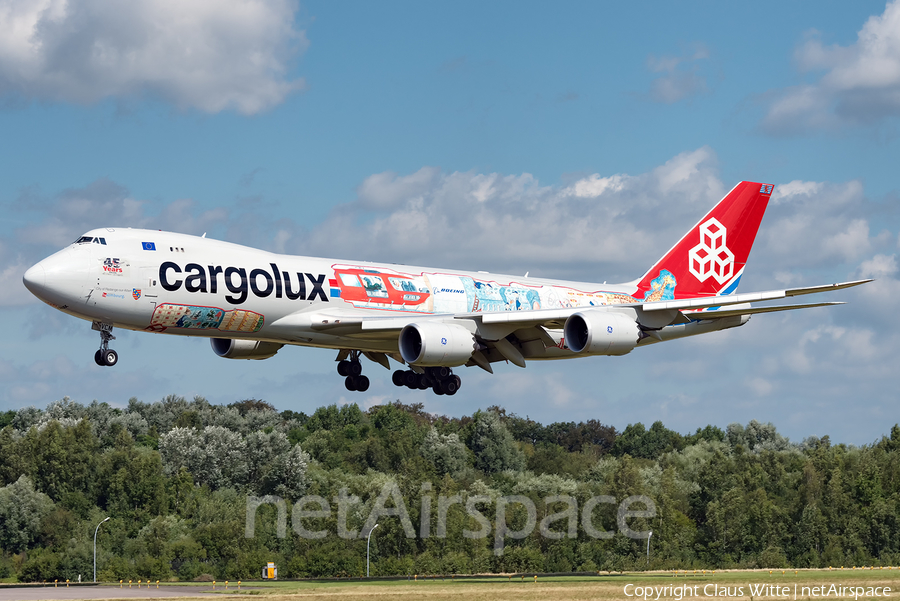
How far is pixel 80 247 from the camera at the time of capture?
39.3 m

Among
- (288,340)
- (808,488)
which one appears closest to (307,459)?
(808,488)

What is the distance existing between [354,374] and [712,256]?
1938 cm

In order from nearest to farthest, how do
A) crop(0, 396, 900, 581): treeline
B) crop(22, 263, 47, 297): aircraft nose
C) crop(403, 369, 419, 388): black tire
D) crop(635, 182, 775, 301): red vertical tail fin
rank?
crop(22, 263, 47, 297): aircraft nose, crop(403, 369, 419, 388): black tire, crop(635, 182, 775, 301): red vertical tail fin, crop(0, 396, 900, 581): treeline

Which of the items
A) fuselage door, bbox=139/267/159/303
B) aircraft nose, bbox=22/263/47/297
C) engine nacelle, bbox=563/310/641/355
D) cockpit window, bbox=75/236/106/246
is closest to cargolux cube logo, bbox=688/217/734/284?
engine nacelle, bbox=563/310/641/355

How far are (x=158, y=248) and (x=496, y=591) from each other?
3652 cm

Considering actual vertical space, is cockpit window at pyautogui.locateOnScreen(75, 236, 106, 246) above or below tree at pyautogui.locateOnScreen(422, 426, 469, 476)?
above

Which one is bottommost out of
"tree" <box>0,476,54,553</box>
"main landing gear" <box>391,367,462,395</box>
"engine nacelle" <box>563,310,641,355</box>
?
"tree" <box>0,476,54,553</box>

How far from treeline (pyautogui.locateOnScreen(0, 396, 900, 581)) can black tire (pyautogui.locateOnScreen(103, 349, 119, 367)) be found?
59.0m

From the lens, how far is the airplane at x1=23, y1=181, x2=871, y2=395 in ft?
130

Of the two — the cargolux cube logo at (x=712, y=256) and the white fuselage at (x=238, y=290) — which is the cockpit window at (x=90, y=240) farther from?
the cargolux cube logo at (x=712, y=256)

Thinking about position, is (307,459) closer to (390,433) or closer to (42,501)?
(390,433)

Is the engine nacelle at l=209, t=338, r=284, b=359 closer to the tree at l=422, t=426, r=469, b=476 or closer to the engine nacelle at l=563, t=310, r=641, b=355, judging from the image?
the engine nacelle at l=563, t=310, r=641, b=355

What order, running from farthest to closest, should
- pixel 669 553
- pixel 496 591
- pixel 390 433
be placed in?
1. pixel 390 433
2. pixel 669 553
3. pixel 496 591

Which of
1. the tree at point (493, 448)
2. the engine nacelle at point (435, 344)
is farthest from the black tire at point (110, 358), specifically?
the tree at point (493, 448)
